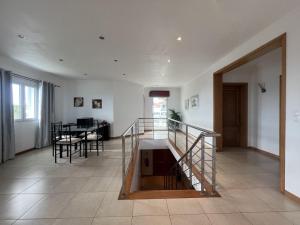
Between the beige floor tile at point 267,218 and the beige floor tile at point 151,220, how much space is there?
36.1 inches

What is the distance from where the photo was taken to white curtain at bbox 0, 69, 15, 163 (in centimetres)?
445

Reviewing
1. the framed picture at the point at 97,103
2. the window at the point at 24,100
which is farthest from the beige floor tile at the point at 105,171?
the framed picture at the point at 97,103

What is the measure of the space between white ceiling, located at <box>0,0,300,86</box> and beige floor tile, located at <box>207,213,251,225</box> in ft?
8.25

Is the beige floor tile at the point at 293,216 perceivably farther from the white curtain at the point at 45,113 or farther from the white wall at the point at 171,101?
the white wall at the point at 171,101

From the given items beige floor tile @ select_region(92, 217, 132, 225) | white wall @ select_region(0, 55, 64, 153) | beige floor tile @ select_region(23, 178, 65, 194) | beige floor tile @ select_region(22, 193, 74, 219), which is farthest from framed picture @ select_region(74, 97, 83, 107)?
beige floor tile @ select_region(92, 217, 132, 225)

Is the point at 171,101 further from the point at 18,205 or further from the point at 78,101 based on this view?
the point at 18,205

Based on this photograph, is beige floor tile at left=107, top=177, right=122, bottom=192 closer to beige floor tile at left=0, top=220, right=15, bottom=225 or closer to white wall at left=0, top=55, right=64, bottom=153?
beige floor tile at left=0, top=220, right=15, bottom=225

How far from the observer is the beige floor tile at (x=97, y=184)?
2.88m

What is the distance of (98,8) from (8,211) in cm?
278

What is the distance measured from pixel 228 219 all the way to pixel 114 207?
4.40 feet

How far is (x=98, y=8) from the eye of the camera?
2.42 metres

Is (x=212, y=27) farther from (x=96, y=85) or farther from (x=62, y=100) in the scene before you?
(x=62, y=100)

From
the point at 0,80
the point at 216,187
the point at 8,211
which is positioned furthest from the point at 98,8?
the point at 0,80

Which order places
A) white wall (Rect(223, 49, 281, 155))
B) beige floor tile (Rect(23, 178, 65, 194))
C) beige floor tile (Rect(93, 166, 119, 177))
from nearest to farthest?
beige floor tile (Rect(23, 178, 65, 194)), beige floor tile (Rect(93, 166, 119, 177)), white wall (Rect(223, 49, 281, 155))
